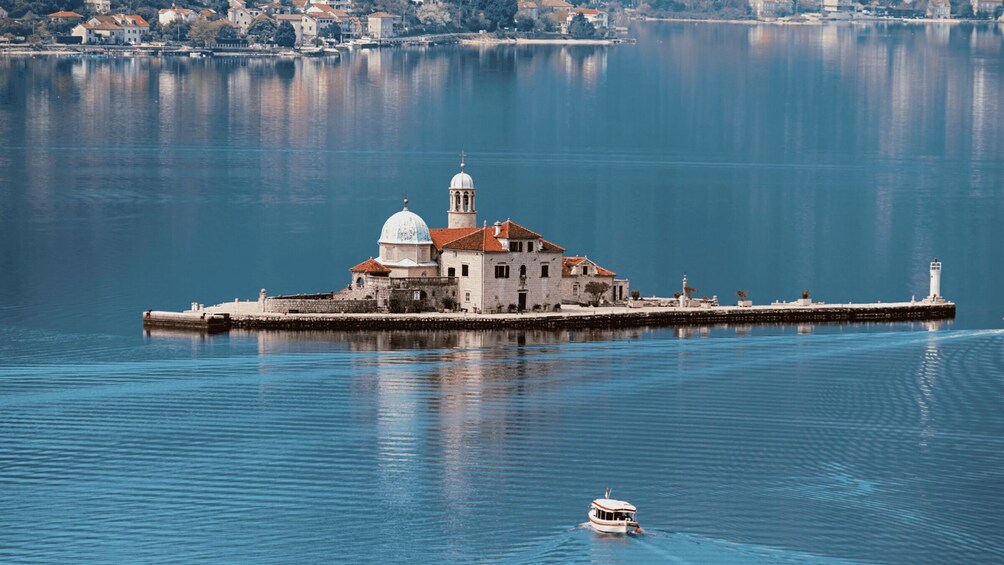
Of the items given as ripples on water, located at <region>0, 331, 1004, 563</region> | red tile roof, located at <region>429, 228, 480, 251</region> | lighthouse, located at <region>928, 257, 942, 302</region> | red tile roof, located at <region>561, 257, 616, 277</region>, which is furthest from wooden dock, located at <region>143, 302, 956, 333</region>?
lighthouse, located at <region>928, 257, 942, 302</region>

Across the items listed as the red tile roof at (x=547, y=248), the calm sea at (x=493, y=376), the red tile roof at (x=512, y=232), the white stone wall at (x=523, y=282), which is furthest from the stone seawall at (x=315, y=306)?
the red tile roof at (x=547, y=248)

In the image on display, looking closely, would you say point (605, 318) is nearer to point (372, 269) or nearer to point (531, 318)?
point (531, 318)

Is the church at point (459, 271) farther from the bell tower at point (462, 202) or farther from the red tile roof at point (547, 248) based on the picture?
the bell tower at point (462, 202)

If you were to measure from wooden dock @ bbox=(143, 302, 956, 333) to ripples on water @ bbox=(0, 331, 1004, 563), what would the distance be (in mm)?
1383

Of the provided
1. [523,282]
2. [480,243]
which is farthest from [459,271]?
[523,282]

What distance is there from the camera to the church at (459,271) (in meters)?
61.2

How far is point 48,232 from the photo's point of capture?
7994 centimetres

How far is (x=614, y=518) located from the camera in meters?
39.1

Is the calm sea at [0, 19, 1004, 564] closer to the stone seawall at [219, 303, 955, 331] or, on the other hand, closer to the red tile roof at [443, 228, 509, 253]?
the stone seawall at [219, 303, 955, 331]

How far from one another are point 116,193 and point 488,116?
164 ft

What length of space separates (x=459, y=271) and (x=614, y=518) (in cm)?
2323

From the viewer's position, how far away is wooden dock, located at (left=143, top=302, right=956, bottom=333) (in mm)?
60094

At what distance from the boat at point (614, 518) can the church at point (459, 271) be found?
22071 millimetres

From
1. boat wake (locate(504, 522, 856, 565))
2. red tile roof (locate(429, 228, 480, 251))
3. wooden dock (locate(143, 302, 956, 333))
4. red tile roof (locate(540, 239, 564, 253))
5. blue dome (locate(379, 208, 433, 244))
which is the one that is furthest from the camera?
red tile roof (locate(429, 228, 480, 251))
